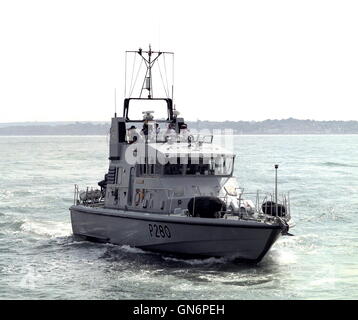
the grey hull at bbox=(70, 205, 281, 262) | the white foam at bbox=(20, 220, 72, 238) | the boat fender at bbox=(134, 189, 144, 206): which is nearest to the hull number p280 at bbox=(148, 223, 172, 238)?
the grey hull at bbox=(70, 205, 281, 262)

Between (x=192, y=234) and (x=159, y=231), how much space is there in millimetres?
1310

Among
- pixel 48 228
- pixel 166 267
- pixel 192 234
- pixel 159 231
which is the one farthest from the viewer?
pixel 48 228

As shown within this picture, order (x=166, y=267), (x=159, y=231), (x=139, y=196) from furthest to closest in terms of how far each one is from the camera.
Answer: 1. (x=139, y=196)
2. (x=159, y=231)
3. (x=166, y=267)

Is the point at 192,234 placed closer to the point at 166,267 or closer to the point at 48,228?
the point at 166,267

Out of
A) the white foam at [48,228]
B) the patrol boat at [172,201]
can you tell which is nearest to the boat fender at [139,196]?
the patrol boat at [172,201]

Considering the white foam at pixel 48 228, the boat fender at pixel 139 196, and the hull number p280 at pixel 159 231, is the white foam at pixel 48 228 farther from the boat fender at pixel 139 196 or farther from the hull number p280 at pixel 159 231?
the hull number p280 at pixel 159 231

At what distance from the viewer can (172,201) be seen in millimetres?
23438

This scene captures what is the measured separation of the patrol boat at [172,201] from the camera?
71.8 ft

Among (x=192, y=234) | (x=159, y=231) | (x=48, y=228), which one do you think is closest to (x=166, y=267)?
(x=192, y=234)

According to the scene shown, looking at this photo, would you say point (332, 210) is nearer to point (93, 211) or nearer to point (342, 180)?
point (93, 211)

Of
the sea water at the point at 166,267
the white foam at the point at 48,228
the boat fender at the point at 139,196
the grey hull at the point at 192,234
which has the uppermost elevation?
the boat fender at the point at 139,196

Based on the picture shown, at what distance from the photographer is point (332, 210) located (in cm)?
3656
